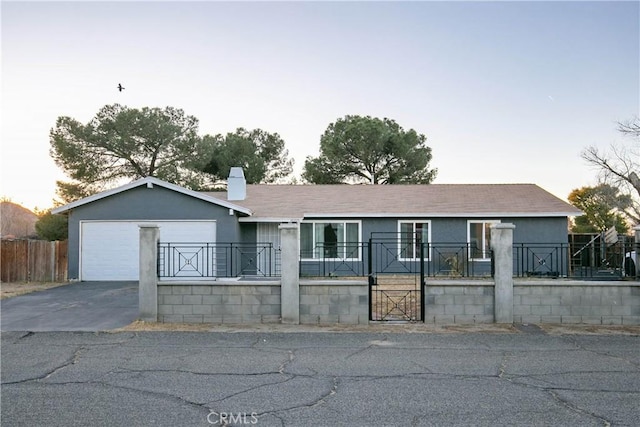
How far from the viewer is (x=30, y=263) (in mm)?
19281

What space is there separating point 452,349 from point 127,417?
16.9 ft

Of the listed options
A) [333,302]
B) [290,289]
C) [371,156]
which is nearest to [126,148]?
[371,156]

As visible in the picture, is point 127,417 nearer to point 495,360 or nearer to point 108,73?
point 495,360

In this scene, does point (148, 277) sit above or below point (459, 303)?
above

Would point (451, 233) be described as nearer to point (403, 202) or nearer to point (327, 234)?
point (403, 202)

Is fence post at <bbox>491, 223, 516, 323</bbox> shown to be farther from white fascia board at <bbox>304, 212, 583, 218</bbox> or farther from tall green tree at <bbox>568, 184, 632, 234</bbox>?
tall green tree at <bbox>568, 184, 632, 234</bbox>

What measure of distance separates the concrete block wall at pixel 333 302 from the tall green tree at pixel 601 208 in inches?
994

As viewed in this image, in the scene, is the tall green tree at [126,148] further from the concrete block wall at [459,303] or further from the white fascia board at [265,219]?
the concrete block wall at [459,303]

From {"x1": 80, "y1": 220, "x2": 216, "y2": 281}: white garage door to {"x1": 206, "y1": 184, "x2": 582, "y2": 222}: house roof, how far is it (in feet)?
7.07

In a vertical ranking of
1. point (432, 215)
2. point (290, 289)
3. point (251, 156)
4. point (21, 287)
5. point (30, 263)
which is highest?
point (251, 156)

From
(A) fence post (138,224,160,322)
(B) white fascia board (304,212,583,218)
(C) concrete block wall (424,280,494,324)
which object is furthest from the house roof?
(C) concrete block wall (424,280,494,324)

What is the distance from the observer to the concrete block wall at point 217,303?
34.6ft

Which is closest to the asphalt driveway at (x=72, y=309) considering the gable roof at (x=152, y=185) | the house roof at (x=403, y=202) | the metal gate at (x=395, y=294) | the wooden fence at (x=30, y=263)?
the wooden fence at (x=30, y=263)

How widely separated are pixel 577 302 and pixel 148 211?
14476 mm
